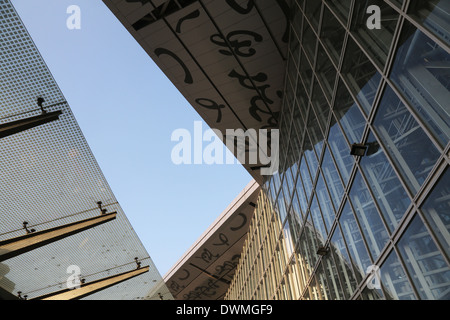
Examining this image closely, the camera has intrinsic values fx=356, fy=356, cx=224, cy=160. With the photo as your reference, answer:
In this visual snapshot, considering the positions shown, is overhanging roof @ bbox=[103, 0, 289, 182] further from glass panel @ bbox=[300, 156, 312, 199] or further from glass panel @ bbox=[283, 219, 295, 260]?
glass panel @ bbox=[283, 219, 295, 260]

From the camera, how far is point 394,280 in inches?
226

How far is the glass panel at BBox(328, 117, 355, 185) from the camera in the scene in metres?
7.30

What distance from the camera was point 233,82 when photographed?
1345 cm

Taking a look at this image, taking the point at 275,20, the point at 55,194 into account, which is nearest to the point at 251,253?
the point at 275,20

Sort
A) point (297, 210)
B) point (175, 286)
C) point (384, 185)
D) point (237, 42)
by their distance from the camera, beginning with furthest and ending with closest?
point (175, 286) → point (297, 210) → point (237, 42) → point (384, 185)

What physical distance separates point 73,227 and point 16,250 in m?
1.26

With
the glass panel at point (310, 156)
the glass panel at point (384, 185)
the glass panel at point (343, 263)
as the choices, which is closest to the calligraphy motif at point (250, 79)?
the glass panel at point (310, 156)

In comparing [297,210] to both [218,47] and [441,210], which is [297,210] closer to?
[218,47]

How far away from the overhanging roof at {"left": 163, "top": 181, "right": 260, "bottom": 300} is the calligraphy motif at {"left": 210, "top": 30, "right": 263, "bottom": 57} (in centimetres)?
944

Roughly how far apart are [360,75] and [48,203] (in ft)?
21.4

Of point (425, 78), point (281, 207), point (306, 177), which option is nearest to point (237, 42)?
point (306, 177)

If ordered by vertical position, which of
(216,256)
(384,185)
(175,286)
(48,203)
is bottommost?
(384,185)

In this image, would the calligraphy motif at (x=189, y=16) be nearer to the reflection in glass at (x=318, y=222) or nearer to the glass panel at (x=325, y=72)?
the glass panel at (x=325, y=72)
